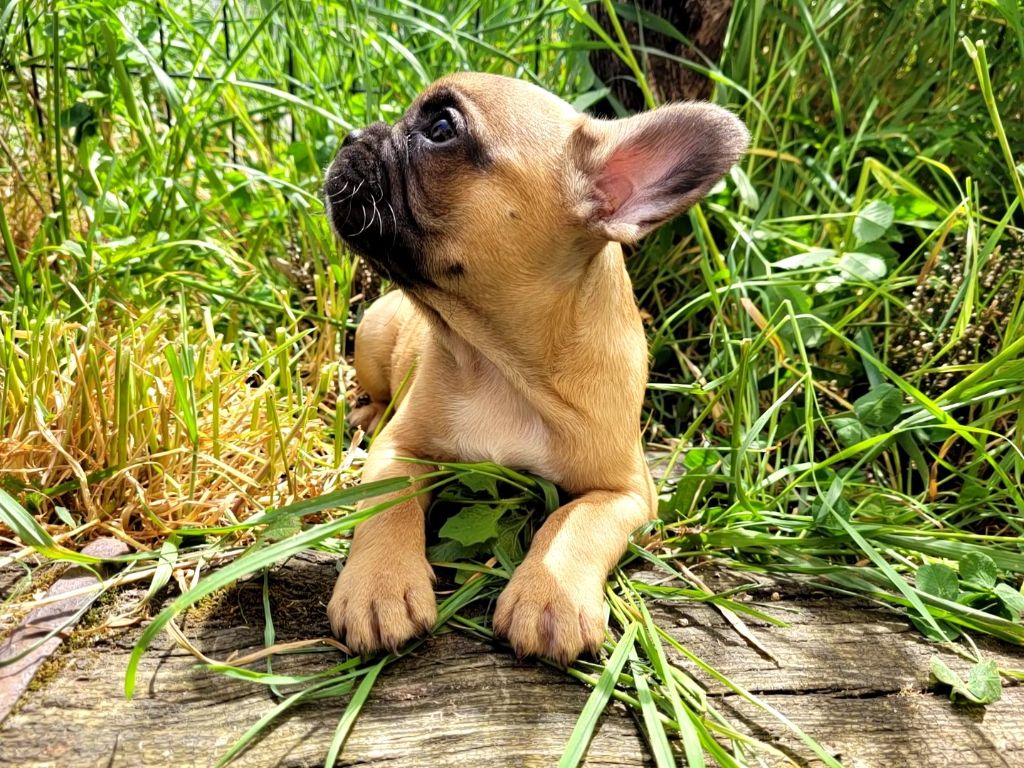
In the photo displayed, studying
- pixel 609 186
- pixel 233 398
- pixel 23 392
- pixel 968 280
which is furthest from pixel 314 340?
pixel 968 280

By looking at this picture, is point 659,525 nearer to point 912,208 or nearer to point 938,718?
point 938,718

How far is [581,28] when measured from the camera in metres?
4.88

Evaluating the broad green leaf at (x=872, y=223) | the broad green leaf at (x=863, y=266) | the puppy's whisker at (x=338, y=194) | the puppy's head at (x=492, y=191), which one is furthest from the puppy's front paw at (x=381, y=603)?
the broad green leaf at (x=872, y=223)

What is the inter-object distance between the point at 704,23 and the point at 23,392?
3.63m

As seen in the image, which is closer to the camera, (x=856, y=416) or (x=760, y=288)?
(x=856, y=416)

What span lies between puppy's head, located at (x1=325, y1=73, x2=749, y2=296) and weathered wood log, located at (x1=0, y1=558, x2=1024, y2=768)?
3.62 feet

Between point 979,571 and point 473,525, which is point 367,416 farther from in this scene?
point 979,571

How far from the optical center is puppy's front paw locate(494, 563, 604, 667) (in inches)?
98.7

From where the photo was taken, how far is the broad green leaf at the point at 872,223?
13.7 feet

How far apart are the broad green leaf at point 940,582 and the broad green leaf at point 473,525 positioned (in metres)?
1.41

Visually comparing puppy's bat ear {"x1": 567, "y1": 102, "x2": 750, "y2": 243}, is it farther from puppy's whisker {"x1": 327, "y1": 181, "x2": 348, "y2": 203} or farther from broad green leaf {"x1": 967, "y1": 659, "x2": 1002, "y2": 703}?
broad green leaf {"x1": 967, "y1": 659, "x2": 1002, "y2": 703}

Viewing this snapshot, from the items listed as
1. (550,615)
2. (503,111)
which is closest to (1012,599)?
(550,615)

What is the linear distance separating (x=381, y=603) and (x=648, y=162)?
1.63 meters

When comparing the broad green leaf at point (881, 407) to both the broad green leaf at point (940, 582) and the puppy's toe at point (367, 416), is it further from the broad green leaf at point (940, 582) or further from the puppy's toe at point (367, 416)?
the puppy's toe at point (367, 416)
